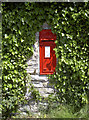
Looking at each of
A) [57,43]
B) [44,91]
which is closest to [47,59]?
[57,43]

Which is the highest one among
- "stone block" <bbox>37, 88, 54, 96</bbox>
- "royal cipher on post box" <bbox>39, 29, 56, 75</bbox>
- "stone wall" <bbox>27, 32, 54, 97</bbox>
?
"royal cipher on post box" <bbox>39, 29, 56, 75</bbox>

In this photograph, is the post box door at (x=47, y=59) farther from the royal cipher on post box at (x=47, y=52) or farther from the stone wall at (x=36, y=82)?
the stone wall at (x=36, y=82)

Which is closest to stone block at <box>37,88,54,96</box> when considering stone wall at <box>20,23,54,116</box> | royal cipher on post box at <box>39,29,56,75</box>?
stone wall at <box>20,23,54,116</box>

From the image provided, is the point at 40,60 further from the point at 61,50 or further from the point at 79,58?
the point at 79,58

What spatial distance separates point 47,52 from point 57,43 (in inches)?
15.3

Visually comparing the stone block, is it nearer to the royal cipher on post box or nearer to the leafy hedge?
the leafy hedge

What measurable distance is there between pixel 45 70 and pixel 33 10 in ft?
5.61

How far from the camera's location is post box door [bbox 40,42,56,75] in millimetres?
4750

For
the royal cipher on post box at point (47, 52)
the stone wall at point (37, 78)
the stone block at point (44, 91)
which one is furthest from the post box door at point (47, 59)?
the stone block at point (44, 91)

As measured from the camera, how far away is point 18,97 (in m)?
4.71

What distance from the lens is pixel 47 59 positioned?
4.78 m

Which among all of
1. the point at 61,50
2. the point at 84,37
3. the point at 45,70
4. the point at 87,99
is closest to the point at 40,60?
the point at 45,70

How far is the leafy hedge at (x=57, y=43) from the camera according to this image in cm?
454

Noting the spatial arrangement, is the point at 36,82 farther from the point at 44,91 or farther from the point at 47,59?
the point at 47,59
